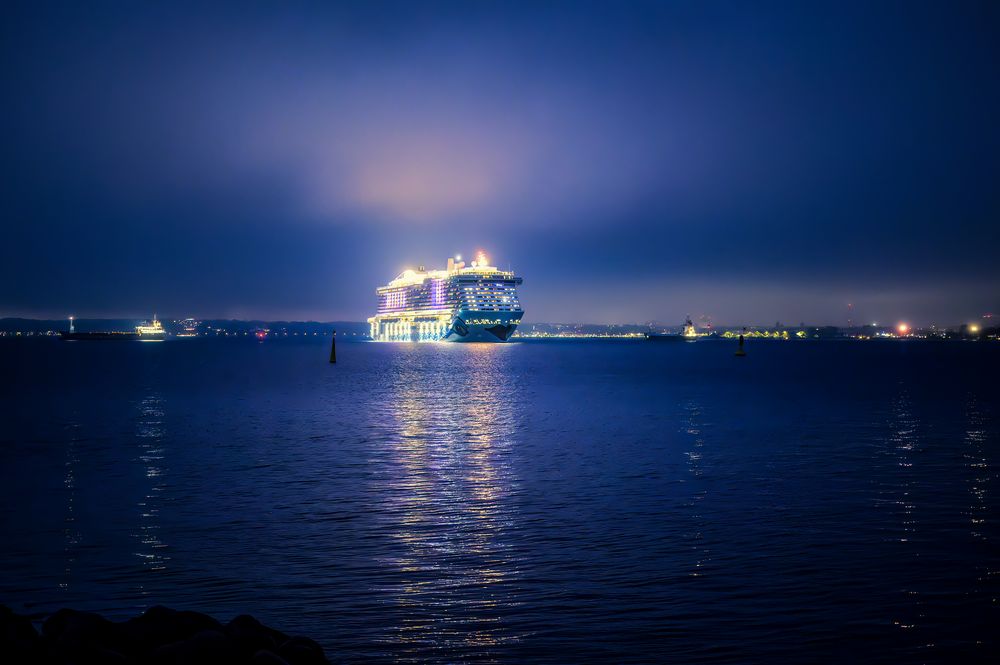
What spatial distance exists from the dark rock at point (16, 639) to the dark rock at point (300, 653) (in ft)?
7.90

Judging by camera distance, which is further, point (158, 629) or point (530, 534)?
point (530, 534)

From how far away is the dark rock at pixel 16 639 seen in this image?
27.3 ft

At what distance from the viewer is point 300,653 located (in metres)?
8.26

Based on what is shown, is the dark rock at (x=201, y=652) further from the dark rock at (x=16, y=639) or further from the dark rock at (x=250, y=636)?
the dark rock at (x=16, y=639)

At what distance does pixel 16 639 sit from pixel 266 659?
2957 millimetres

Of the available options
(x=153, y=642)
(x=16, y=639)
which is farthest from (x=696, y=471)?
(x=16, y=639)

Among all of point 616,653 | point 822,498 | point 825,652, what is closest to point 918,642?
point 825,652

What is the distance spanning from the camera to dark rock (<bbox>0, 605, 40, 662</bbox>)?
8.34m

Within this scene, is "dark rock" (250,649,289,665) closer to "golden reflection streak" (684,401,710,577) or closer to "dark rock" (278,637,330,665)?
"dark rock" (278,637,330,665)

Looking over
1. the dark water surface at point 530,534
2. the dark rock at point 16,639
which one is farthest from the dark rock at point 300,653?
the dark rock at point 16,639

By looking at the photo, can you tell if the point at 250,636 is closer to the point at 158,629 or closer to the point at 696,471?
the point at 158,629

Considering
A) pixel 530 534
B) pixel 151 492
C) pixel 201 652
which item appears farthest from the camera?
pixel 151 492

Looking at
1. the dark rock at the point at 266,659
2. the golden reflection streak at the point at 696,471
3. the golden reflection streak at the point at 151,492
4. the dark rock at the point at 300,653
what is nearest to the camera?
the dark rock at the point at 266,659

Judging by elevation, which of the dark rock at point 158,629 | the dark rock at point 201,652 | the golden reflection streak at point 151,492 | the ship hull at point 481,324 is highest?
the ship hull at point 481,324
